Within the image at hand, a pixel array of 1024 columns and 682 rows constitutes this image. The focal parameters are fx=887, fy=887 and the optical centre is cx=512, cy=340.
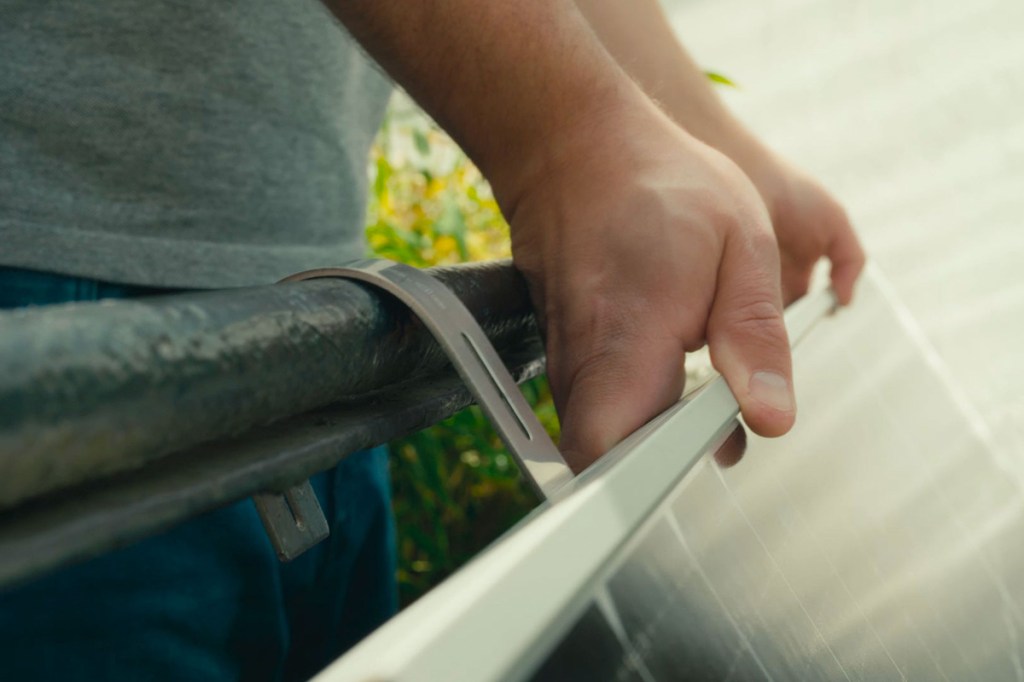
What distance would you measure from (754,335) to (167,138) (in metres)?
0.54

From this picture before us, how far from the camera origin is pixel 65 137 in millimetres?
744

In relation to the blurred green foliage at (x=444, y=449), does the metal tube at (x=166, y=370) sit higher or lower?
higher

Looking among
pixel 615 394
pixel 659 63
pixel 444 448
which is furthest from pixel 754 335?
pixel 444 448

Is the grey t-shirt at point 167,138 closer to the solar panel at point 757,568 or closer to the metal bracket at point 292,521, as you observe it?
the metal bracket at point 292,521

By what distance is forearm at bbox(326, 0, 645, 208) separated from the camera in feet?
2.23

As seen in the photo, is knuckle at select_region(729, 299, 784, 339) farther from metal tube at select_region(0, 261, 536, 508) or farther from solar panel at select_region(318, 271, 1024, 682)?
metal tube at select_region(0, 261, 536, 508)

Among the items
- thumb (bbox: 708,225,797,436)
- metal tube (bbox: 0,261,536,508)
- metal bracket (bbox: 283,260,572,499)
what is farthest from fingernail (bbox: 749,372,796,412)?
metal tube (bbox: 0,261,536,508)

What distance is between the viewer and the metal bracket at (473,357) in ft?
1.60

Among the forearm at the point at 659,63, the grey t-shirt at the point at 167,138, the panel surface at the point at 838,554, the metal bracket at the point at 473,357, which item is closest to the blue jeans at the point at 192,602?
the grey t-shirt at the point at 167,138

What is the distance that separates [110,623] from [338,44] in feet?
2.18

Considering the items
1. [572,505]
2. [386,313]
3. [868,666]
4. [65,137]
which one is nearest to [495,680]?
[572,505]

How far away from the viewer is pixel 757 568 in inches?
20.7

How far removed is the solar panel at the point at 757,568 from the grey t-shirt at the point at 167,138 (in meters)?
0.49

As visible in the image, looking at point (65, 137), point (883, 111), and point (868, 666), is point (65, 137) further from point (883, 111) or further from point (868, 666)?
point (883, 111)
